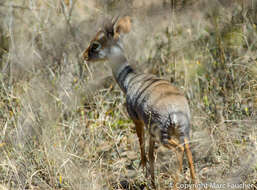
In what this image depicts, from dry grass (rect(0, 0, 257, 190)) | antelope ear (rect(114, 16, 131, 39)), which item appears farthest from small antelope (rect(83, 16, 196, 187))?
dry grass (rect(0, 0, 257, 190))

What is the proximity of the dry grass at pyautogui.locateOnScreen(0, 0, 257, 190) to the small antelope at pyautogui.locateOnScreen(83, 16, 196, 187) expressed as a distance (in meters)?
0.20

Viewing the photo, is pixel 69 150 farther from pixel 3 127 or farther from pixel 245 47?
pixel 245 47

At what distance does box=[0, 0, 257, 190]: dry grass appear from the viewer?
13.6ft

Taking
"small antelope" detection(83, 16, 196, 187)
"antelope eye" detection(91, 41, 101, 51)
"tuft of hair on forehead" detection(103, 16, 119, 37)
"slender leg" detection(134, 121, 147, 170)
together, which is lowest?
"slender leg" detection(134, 121, 147, 170)

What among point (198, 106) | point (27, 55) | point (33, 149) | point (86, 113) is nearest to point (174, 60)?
point (198, 106)

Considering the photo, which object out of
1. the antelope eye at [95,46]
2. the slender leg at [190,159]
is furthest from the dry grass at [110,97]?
the antelope eye at [95,46]

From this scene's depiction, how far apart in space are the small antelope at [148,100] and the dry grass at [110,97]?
0.20 metres

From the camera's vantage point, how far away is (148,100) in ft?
13.0

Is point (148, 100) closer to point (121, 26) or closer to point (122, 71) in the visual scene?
point (122, 71)

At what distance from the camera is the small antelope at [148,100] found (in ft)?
12.2

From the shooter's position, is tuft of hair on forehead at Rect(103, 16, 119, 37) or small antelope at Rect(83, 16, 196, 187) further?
tuft of hair on forehead at Rect(103, 16, 119, 37)

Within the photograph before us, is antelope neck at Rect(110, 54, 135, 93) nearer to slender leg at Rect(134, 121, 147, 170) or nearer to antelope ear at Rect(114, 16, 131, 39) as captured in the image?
antelope ear at Rect(114, 16, 131, 39)

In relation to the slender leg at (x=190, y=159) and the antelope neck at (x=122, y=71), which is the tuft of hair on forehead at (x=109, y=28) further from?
the slender leg at (x=190, y=159)

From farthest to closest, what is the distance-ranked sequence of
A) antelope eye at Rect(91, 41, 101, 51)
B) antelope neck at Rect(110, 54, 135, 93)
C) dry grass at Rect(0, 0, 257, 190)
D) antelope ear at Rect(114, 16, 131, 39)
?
antelope eye at Rect(91, 41, 101, 51)
antelope ear at Rect(114, 16, 131, 39)
antelope neck at Rect(110, 54, 135, 93)
dry grass at Rect(0, 0, 257, 190)
